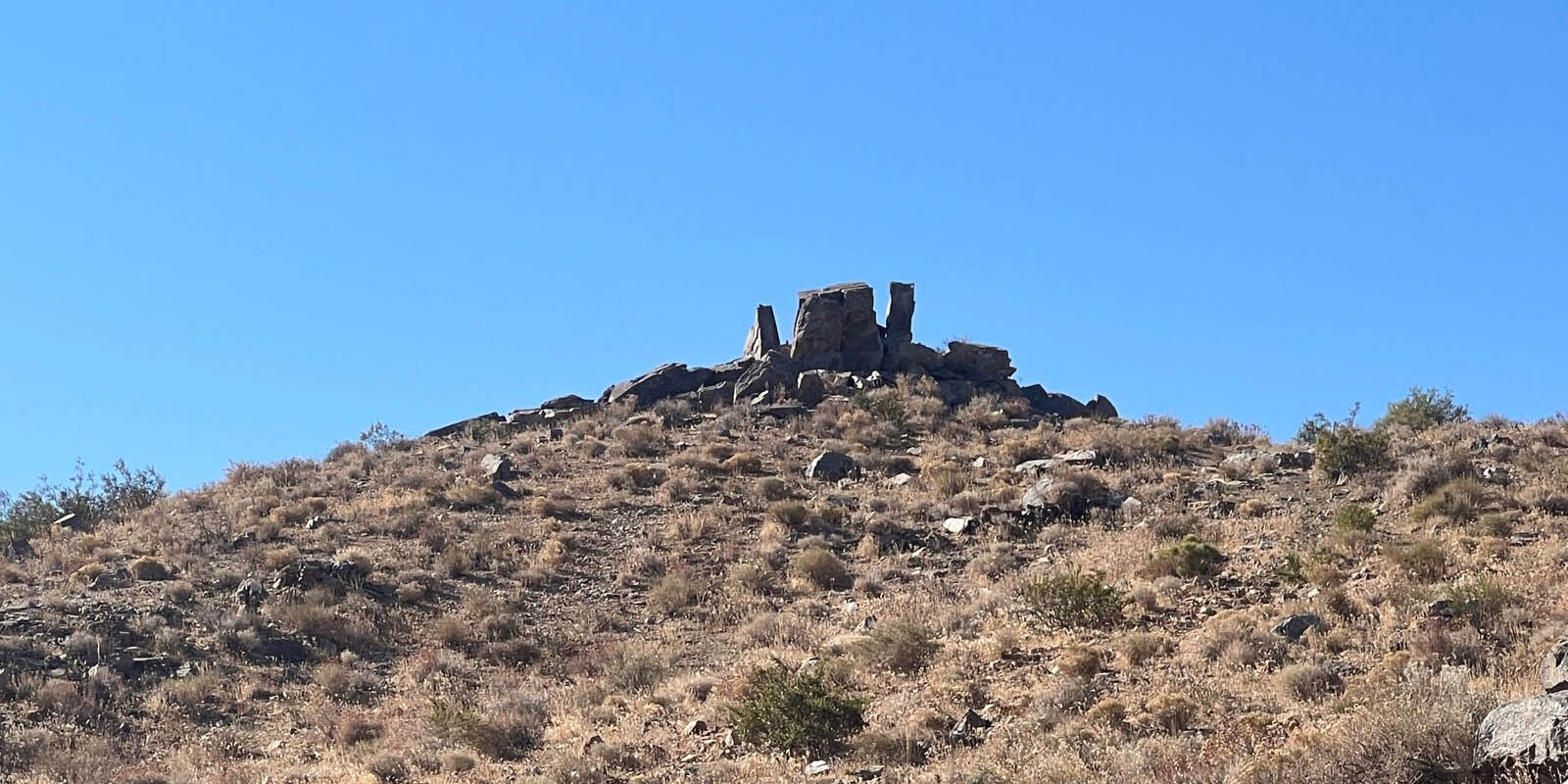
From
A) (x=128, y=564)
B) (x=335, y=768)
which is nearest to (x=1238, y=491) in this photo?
(x=335, y=768)

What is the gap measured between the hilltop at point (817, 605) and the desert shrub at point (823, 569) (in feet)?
0.20

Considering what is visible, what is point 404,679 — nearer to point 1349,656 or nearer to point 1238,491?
point 1349,656

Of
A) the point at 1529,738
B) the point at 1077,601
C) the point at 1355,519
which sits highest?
the point at 1355,519

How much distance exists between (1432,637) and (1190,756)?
4278 mm

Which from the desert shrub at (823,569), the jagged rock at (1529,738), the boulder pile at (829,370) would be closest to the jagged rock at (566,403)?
the boulder pile at (829,370)

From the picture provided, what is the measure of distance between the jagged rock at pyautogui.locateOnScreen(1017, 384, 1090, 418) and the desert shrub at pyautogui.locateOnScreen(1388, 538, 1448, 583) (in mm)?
19352

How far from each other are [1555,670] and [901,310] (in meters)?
32.8

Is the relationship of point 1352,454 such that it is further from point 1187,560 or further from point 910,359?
point 910,359

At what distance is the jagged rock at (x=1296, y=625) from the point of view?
16.1m

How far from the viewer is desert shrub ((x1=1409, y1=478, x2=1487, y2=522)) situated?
71.4 ft

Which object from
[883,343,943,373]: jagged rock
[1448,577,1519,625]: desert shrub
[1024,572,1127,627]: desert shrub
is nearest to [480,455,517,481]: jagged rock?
[883,343,943,373]: jagged rock

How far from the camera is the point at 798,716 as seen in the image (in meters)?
15.0

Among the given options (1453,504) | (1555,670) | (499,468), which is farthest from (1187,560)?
(499,468)

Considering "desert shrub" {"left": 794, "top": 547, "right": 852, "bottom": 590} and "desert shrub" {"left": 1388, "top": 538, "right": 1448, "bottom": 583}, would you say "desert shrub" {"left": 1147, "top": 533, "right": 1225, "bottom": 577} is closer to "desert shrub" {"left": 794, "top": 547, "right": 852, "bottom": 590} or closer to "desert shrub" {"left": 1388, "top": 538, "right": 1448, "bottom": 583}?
"desert shrub" {"left": 1388, "top": 538, "right": 1448, "bottom": 583}
